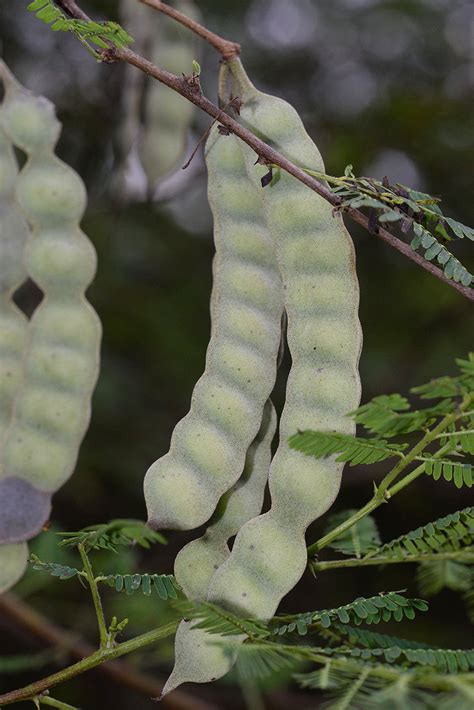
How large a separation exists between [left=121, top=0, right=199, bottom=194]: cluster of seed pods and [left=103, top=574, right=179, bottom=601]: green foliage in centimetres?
149

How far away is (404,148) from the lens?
4.17 metres

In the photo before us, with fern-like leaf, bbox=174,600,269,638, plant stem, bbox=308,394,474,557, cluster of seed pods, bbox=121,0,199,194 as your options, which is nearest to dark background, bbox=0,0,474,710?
cluster of seed pods, bbox=121,0,199,194

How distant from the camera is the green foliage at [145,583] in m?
1.40

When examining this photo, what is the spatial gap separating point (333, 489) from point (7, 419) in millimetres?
572

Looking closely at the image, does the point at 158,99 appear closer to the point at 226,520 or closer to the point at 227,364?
the point at 227,364

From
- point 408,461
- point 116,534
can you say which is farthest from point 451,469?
point 116,534

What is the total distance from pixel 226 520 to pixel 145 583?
0.56 ft

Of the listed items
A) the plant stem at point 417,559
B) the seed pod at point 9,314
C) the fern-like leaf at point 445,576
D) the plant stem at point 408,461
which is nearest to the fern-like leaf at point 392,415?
the plant stem at point 408,461

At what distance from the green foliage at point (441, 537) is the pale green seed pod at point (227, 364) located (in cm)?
27

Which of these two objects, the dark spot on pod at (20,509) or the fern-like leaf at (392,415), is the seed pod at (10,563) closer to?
the dark spot on pod at (20,509)

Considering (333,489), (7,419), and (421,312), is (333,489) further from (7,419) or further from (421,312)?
(421,312)

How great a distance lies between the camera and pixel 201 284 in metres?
4.34

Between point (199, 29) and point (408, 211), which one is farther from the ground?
point (199, 29)

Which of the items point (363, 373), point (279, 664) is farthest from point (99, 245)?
point (279, 664)
